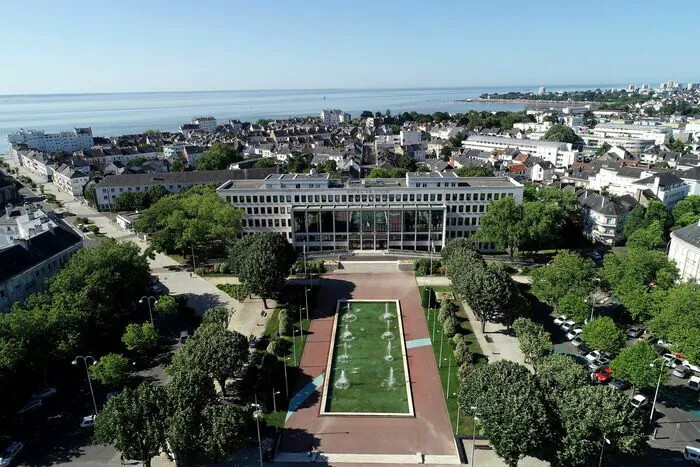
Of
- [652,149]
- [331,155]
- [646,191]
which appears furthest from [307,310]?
[652,149]

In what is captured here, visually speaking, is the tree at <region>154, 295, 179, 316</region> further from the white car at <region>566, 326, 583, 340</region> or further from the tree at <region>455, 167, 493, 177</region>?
the tree at <region>455, 167, 493, 177</region>

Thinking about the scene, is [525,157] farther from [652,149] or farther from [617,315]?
[617,315]

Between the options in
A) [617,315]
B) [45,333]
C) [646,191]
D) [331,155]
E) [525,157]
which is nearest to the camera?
[45,333]

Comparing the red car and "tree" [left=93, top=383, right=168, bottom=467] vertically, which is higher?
"tree" [left=93, top=383, right=168, bottom=467]

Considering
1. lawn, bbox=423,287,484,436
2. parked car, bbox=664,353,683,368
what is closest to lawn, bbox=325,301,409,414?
lawn, bbox=423,287,484,436

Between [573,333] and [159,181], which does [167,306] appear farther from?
[159,181]
